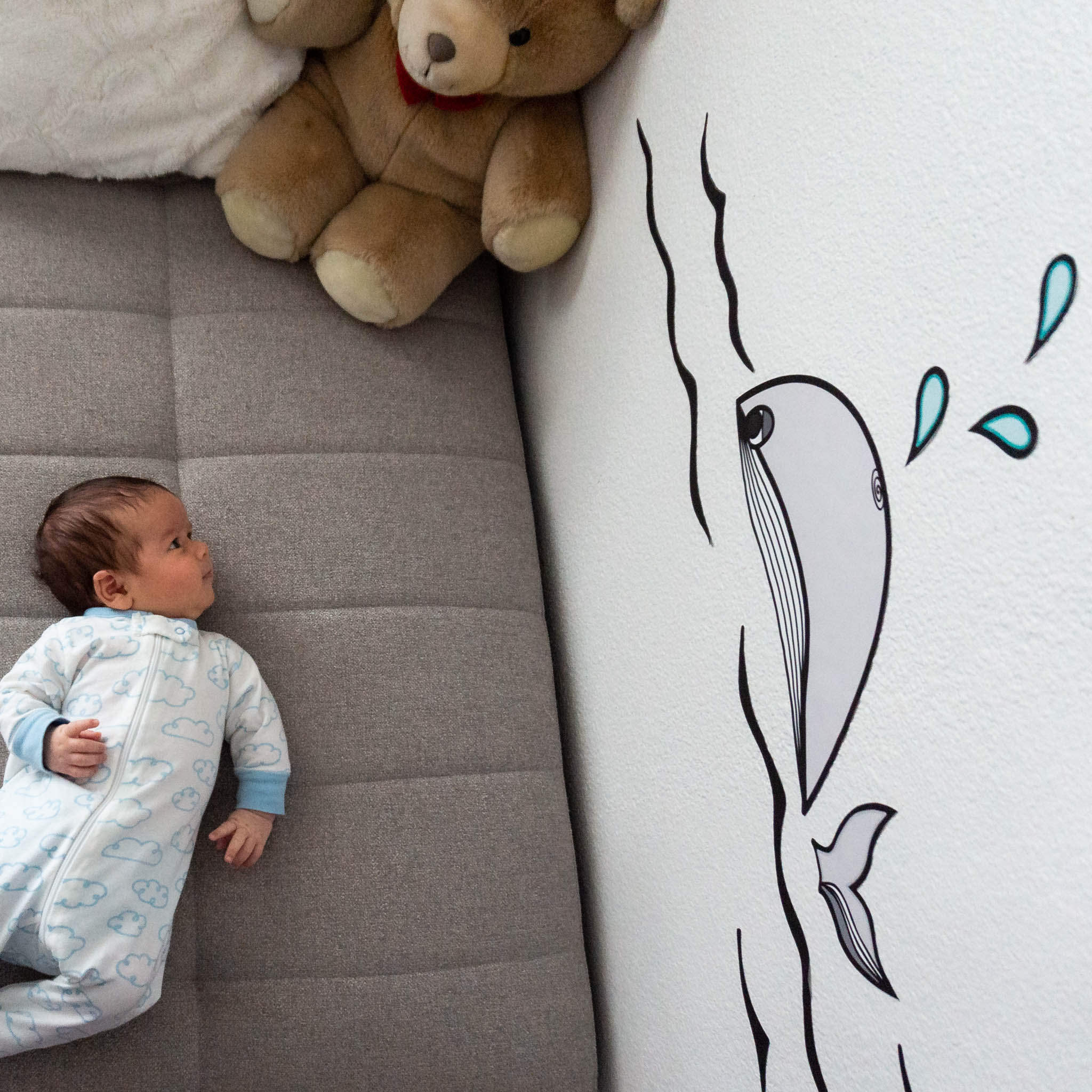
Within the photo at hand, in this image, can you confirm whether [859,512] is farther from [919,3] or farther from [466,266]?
[466,266]

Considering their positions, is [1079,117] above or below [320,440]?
below

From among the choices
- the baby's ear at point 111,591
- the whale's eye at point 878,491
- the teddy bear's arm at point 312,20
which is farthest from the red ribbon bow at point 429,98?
the whale's eye at point 878,491

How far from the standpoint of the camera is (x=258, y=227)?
141 cm

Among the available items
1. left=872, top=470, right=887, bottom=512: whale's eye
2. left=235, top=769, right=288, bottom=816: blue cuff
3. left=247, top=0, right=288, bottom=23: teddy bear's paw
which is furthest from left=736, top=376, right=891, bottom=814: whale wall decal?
left=247, top=0, right=288, bottom=23: teddy bear's paw

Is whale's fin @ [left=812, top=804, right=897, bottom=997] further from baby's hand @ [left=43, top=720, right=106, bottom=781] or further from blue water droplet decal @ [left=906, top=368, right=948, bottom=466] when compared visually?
baby's hand @ [left=43, top=720, right=106, bottom=781]

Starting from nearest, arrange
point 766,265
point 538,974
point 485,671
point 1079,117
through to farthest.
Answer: point 1079,117 → point 766,265 → point 538,974 → point 485,671

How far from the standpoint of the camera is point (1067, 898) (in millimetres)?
588

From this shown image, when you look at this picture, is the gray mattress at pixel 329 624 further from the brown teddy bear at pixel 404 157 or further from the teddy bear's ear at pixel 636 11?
the teddy bear's ear at pixel 636 11

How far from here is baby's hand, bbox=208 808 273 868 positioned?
110 centimetres

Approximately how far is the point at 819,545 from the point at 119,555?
30.5 inches

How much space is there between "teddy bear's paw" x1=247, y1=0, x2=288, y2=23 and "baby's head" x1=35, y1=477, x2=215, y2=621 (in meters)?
0.70

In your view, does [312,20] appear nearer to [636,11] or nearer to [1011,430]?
[636,11]

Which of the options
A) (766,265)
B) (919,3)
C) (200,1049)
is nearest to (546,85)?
(766,265)

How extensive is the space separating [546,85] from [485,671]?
746 mm
